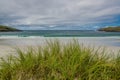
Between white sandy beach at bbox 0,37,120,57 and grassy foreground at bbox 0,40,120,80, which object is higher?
grassy foreground at bbox 0,40,120,80

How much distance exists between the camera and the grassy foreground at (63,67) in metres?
4.55

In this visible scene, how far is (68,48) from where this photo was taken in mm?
5199

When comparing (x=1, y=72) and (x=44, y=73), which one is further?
(x=1, y=72)

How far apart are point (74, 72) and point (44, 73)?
2.05ft

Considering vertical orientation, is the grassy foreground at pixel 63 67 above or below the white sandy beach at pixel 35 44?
above

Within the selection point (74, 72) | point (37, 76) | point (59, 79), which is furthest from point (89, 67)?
point (37, 76)

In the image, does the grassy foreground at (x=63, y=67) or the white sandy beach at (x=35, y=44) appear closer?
the grassy foreground at (x=63, y=67)

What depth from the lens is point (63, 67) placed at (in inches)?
179

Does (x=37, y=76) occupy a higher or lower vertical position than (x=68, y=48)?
lower

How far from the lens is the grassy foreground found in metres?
4.55

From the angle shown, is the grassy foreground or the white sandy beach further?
the white sandy beach

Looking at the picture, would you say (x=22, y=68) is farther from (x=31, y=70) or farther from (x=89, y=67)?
(x=89, y=67)

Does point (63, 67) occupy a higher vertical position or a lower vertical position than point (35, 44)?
higher

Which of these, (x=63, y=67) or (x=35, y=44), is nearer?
(x=63, y=67)
